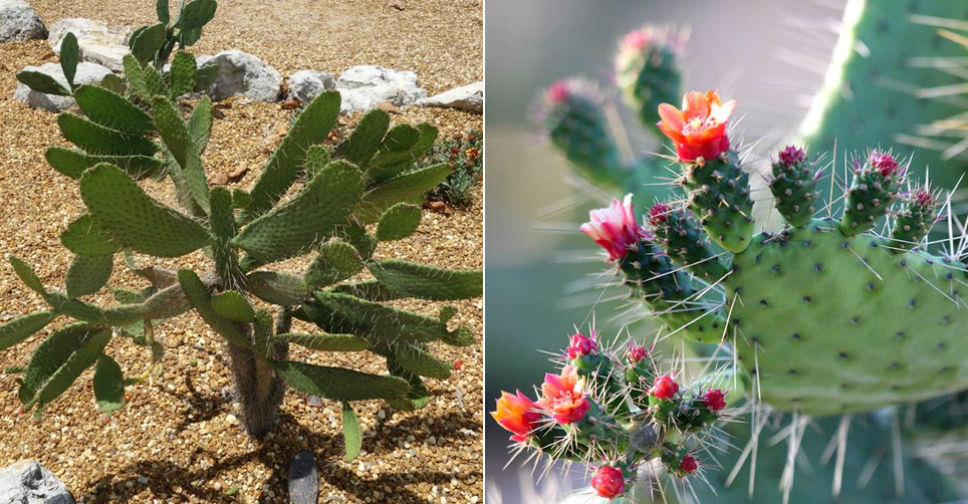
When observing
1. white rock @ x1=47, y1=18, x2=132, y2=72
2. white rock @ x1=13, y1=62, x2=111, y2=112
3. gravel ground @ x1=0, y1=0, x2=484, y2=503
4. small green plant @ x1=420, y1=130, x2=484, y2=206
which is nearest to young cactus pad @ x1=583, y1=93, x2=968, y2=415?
gravel ground @ x1=0, y1=0, x2=484, y2=503

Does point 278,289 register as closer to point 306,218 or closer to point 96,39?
point 306,218

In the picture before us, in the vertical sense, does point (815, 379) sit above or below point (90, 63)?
below

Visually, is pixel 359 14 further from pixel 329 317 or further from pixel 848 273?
pixel 848 273

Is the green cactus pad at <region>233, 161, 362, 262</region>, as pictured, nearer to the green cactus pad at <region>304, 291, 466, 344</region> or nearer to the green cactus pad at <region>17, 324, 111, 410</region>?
the green cactus pad at <region>304, 291, 466, 344</region>

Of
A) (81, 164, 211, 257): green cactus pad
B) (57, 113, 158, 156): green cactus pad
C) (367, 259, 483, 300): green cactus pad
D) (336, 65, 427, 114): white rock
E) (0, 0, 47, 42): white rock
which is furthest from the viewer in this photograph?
(0, 0, 47, 42): white rock

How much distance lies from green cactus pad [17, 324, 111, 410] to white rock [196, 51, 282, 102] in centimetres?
238

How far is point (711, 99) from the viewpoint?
0.94 metres

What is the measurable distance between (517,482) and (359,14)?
14.8 feet

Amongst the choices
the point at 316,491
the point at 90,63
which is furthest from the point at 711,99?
the point at 90,63

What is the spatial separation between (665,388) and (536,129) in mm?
549

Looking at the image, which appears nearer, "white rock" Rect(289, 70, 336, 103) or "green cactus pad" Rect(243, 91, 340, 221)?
"green cactus pad" Rect(243, 91, 340, 221)

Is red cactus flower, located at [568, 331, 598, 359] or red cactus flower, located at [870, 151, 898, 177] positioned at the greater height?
red cactus flower, located at [870, 151, 898, 177]

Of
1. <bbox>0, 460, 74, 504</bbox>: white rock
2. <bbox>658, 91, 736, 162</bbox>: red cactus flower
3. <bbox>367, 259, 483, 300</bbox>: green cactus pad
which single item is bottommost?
<bbox>0, 460, 74, 504</bbox>: white rock

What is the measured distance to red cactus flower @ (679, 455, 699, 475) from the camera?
1.12m
